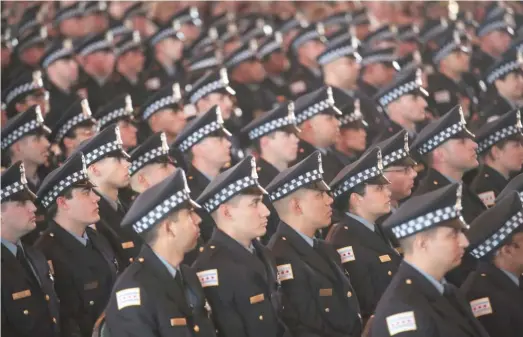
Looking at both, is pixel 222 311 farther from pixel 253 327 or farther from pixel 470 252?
pixel 470 252

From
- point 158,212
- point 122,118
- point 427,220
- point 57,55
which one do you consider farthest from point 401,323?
point 57,55

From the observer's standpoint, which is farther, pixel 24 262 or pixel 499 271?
pixel 24 262

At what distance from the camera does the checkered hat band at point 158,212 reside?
17.6 feet

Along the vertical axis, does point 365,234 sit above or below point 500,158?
above

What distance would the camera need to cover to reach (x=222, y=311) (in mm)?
5703

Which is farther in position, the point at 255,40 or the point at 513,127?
the point at 255,40

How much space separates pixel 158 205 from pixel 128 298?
0.50 meters

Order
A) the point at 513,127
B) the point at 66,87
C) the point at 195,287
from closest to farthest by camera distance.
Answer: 1. the point at 195,287
2. the point at 513,127
3. the point at 66,87

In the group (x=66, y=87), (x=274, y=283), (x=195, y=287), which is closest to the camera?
(x=195, y=287)

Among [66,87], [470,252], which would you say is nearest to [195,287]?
[470,252]

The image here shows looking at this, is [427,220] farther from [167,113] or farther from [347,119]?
[167,113]

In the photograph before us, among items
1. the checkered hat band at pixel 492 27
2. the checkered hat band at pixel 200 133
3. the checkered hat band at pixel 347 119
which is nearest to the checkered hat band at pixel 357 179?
the checkered hat band at pixel 200 133

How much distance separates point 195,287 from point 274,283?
0.57 meters

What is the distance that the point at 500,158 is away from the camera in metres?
7.83
